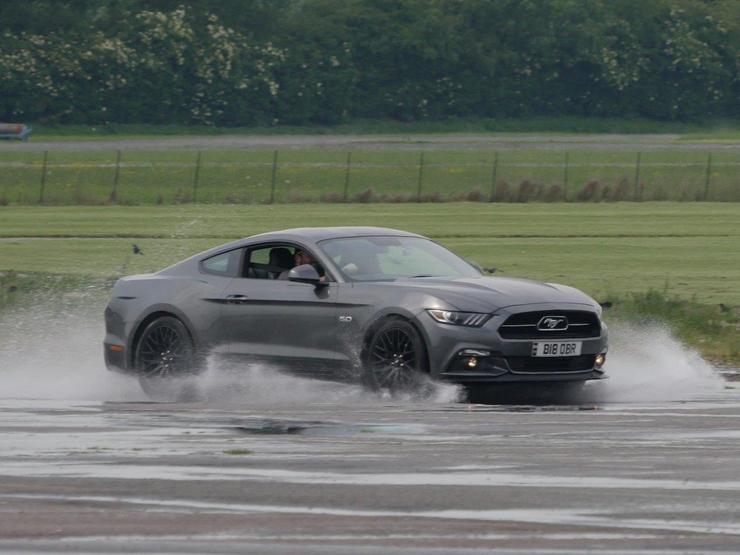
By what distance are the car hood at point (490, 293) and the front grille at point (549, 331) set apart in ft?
0.30

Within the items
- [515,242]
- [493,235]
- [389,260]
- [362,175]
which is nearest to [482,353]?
[389,260]

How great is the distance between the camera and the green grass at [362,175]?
50.8 meters

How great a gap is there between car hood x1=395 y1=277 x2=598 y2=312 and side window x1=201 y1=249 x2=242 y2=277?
175 cm

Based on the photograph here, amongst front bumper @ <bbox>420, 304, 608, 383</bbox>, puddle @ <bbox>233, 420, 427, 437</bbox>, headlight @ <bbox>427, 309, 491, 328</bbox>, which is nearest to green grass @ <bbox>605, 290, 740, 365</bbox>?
front bumper @ <bbox>420, 304, 608, 383</bbox>

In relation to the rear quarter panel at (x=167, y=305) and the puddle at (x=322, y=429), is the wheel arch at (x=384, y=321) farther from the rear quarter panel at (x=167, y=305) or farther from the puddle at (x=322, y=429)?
the puddle at (x=322, y=429)

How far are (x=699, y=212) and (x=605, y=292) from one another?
20.0 meters

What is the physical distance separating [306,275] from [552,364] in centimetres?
206

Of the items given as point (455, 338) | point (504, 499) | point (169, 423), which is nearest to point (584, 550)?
point (504, 499)

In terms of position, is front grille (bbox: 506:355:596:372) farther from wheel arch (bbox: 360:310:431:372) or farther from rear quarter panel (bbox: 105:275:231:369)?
rear quarter panel (bbox: 105:275:231:369)

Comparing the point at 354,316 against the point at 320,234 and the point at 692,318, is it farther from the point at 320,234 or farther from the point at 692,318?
the point at 692,318

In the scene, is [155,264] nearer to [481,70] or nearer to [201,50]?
[201,50]

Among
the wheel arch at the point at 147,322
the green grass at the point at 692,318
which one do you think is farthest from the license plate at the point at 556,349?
the green grass at the point at 692,318

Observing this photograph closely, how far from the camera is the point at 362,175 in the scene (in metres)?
60.4

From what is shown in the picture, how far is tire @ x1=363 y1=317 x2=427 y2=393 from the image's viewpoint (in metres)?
13.9
